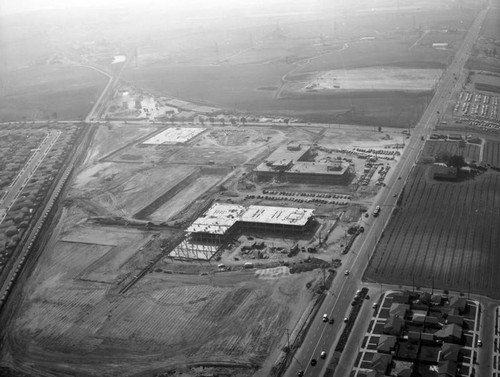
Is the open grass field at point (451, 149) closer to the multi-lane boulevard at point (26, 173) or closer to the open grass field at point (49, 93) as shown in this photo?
the multi-lane boulevard at point (26, 173)

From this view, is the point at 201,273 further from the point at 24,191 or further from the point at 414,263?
the point at 24,191

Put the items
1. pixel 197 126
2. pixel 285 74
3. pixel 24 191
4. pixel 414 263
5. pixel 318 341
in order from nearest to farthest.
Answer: pixel 318 341 < pixel 414 263 < pixel 24 191 < pixel 197 126 < pixel 285 74

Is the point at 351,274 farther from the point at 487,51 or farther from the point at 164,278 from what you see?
the point at 487,51

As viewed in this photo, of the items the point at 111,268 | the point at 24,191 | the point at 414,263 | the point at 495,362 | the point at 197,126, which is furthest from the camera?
the point at 197,126

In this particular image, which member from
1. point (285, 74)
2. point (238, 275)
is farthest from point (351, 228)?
point (285, 74)

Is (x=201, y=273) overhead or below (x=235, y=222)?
below

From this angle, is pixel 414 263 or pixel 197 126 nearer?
pixel 414 263

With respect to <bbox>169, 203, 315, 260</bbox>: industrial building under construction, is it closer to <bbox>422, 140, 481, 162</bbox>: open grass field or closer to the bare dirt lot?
the bare dirt lot

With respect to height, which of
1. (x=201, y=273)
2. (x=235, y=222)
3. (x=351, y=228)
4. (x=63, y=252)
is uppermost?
(x=351, y=228)
